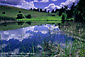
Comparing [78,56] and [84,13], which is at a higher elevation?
[84,13]

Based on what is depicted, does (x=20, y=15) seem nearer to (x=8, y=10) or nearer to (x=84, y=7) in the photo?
(x=8, y=10)

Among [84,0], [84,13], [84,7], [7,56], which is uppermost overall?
[84,0]

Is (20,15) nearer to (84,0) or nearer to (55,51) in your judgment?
(84,0)

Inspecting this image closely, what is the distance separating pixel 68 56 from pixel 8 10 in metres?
191

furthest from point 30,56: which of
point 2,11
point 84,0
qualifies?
point 2,11

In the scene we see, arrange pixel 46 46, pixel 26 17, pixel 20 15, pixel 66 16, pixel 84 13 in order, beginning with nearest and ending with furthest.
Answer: pixel 46 46 < pixel 84 13 < pixel 66 16 < pixel 20 15 < pixel 26 17

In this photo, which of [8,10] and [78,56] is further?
[8,10]

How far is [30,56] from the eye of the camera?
7629 mm

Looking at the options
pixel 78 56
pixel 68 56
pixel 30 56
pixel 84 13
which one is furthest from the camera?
pixel 84 13

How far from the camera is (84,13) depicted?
2158 inches

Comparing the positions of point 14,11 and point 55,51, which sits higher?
point 14,11

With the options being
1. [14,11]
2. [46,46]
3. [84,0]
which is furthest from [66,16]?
[46,46]

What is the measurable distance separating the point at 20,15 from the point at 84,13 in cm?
13261

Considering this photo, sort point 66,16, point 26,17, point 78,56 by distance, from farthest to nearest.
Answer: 1. point 26,17
2. point 66,16
3. point 78,56
